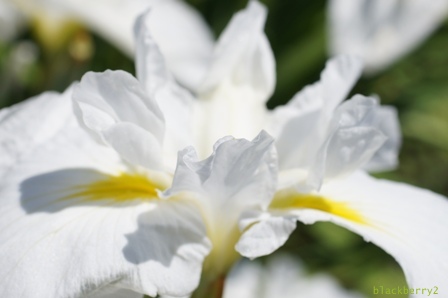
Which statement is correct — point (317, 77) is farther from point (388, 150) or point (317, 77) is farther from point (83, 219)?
point (83, 219)

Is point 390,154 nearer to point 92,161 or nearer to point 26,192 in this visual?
point 92,161

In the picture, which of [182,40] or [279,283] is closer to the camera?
[279,283]

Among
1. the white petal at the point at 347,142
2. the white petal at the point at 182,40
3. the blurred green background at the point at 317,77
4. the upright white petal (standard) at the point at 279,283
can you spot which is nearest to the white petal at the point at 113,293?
the white petal at the point at 347,142

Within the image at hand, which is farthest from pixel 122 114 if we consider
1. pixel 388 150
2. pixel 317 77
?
pixel 317 77

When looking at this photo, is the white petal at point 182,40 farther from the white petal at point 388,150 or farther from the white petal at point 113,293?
the white petal at point 113,293

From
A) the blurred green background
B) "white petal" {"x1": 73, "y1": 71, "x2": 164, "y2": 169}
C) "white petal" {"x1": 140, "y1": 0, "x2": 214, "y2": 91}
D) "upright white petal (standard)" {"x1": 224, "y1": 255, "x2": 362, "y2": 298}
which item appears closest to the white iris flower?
"white petal" {"x1": 73, "y1": 71, "x2": 164, "y2": 169}

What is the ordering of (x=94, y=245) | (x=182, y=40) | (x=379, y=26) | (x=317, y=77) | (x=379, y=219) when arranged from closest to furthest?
(x=94, y=245) < (x=379, y=219) < (x=182, y=40) < (x=379, y=26) < (x=317, y=77)
